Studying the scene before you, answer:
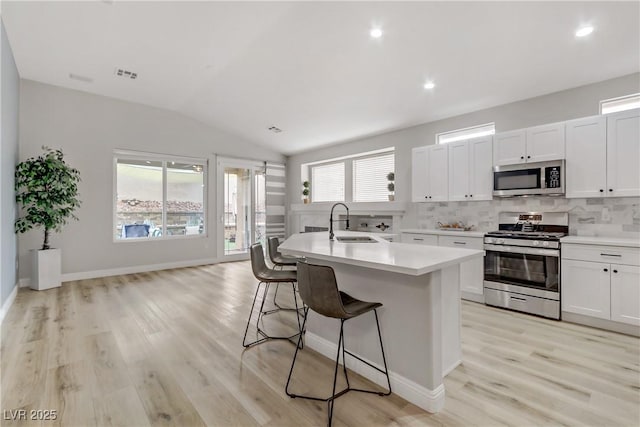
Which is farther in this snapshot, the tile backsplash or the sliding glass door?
the sliding glass door

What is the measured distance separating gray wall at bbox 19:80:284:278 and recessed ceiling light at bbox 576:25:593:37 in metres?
6.28

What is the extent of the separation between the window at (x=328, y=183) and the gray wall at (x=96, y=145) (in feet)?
9.19

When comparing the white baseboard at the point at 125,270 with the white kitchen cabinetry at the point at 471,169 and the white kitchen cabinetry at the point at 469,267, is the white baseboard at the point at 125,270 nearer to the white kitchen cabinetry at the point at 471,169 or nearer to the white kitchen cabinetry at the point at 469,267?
the white kitchen cabinetry at the point at 469,267

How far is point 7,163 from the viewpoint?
379 cm

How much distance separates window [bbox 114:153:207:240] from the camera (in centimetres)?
576

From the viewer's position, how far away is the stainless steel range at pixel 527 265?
3.38 meters

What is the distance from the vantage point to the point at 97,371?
232 centimetres

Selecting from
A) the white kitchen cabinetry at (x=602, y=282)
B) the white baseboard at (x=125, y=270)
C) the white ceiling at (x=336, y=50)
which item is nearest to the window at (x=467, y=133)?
the white ceiling at (x=336, y=50)

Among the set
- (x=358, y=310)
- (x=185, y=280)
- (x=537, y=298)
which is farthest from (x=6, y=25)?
(x=537, y=298)

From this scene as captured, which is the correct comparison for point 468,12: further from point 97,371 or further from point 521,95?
point 97,371

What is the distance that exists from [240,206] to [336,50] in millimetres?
4602

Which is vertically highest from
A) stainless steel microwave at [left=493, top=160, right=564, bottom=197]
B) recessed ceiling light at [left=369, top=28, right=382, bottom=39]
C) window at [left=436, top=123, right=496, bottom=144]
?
recessed ceiling light at [left=369, top=28, right=382, bottom=39]

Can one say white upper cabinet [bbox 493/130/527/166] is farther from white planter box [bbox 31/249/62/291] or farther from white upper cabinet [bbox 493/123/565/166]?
white planter box [bbox 31/249/62/291]

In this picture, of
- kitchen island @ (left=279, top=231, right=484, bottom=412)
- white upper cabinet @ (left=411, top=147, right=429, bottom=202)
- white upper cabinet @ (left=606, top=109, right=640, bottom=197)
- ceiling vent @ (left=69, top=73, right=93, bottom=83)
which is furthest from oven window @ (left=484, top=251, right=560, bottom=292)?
ceiling vent @ (left=69, top=73, right=93, bottom=83)
